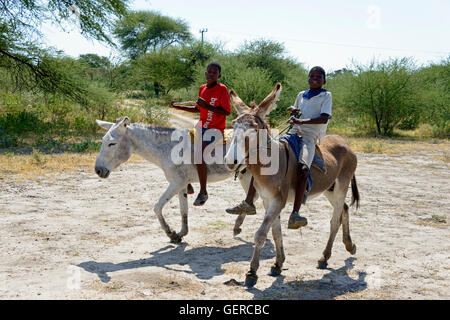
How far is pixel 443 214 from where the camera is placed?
7.60 m

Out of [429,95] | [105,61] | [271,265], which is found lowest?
[271,265]

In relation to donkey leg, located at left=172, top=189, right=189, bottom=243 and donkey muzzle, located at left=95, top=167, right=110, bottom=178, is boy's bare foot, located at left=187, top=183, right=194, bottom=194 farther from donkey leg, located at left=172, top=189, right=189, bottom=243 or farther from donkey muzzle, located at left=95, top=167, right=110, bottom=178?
donkey muzzle, located at left=95, top=167, right=110, bottom=178

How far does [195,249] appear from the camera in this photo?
19.2 feet

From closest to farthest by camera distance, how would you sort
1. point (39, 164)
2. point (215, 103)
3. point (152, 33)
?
1. point (215, 103)
2. point (39, 164)
3. point (152, 33)

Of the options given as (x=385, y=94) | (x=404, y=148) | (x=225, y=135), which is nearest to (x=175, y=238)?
(x=225, y=135)

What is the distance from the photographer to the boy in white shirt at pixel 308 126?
4.62 meters

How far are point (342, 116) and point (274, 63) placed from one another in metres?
8.28

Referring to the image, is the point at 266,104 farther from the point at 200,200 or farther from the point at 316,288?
the point at 200,200

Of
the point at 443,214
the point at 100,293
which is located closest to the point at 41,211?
the point at 100,293

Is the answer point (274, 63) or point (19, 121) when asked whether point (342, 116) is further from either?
point (19, 121)

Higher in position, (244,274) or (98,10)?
(98,10)

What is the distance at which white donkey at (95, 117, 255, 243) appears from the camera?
19.2ft

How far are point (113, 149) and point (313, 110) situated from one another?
2869 mm

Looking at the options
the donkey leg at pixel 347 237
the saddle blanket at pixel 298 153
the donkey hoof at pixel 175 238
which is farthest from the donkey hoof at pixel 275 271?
the donkey hoof at pixel 175 238
